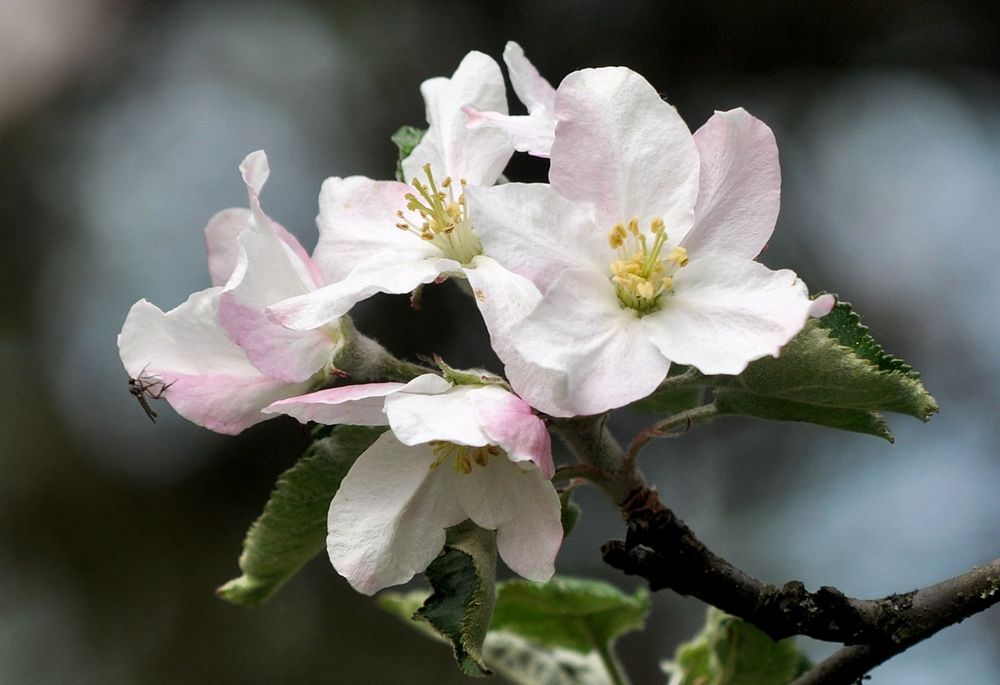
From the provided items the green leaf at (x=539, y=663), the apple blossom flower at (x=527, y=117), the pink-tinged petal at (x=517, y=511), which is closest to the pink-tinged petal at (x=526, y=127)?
the apple blossom flower at (x=527, y=117)

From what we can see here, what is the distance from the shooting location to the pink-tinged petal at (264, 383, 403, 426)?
0.56 metres

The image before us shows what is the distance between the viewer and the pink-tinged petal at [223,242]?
2.41ft

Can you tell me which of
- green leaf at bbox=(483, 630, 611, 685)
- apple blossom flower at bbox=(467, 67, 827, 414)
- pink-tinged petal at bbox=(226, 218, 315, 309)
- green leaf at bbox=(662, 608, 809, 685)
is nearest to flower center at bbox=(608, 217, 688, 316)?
apple blossom flower at bbox=(467, 67, 827, 414)

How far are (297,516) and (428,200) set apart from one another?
24cm

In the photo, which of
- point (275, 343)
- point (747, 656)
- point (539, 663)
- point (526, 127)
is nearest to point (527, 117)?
point (526, 127)

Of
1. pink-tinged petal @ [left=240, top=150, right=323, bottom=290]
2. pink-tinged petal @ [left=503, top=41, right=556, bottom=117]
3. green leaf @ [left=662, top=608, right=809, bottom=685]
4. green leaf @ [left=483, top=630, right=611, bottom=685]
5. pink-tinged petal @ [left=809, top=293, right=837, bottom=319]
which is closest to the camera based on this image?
pink-tinged petal @ [left=809, top=293, right=837, bottom=319]

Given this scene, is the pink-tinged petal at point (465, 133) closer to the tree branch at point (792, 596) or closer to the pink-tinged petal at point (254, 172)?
the pink-tinged petal at point (254, 172)

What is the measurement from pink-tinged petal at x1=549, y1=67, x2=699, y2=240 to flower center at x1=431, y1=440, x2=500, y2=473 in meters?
0.15

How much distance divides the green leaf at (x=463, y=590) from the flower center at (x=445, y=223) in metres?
0.19

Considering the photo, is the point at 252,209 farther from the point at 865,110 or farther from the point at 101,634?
the point at 101,634

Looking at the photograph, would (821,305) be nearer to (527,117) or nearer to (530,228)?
(530,228)

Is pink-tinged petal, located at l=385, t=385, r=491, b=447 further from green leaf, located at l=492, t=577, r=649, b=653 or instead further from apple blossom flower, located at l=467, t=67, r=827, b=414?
green leaf, located at l=492, t=577, r=649, b=653

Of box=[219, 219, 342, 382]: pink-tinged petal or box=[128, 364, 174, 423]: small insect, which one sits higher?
box=[219, 219, 342, 382]: pink-tinged petal

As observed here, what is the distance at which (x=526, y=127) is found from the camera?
667 millimetres
